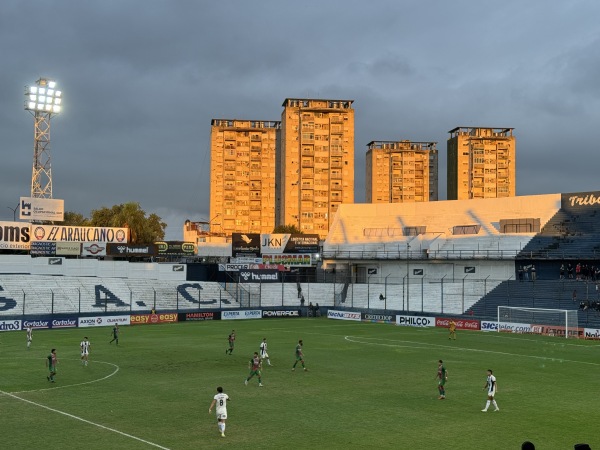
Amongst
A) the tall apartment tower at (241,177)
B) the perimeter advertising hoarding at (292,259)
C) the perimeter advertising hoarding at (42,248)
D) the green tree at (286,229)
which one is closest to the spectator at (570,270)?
the perimeter advertising hoarding at (292,259)

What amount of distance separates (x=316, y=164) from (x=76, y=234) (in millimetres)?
85456

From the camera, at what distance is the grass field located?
75.3 ft

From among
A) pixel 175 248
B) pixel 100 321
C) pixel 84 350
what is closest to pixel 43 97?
pixel 175 248

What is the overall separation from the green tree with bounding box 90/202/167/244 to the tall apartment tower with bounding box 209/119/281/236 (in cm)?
4566

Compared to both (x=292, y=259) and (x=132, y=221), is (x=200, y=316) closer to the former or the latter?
(x=292, y=259)

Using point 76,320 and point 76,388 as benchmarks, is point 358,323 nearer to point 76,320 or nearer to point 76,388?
point 76,320

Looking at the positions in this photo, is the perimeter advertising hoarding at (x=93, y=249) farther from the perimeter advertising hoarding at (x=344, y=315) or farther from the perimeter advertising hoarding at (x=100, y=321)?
the perimeter advertising hoarding at (x=344, y=315)

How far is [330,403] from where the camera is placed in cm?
→ 2881

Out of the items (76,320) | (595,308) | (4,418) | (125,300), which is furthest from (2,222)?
(595,308)

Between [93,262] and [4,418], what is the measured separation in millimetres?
62875

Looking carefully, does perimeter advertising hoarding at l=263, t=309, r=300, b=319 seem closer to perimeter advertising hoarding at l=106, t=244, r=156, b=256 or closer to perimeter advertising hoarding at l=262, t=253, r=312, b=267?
perimeter advertising hoarding at l=262, t=253, r=312, b=267

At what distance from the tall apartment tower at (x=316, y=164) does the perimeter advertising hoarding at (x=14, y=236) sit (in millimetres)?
85414

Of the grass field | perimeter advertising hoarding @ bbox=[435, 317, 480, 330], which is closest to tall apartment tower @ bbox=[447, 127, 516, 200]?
perimeter advertising hoarding @ bbox=[435, 317, 480, 330]

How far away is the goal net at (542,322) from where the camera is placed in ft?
205
